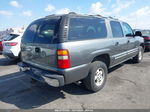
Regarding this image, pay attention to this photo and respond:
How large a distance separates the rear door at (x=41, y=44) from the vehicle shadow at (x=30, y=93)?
0.88 metres

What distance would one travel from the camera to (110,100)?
3.22m

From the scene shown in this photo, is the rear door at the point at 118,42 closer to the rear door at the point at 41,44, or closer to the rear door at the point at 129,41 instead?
the rear door at the point at 129,41

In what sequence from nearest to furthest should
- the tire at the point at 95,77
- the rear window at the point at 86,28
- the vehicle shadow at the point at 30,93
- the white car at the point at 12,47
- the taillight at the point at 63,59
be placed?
the taillight at the point at 63,59
the rear window at the point at 86,28
the vehicle shadow at the point at 30,93
the tire at the point at 95,77
the white car at the point at 12,47

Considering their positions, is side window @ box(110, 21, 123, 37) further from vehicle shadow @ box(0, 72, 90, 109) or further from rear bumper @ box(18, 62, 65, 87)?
rear bumper @ box(18, 62, 65, 87)

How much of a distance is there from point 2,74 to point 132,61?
617 centimetres

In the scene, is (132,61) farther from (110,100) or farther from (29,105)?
(29,105)

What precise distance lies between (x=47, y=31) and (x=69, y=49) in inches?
30.1

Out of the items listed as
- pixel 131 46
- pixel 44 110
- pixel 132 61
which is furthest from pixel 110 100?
pixel 132 61

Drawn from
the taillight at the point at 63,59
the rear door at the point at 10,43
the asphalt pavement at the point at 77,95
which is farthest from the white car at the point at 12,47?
the taillight at the point at 63,59

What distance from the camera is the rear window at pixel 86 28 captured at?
292 centimetres

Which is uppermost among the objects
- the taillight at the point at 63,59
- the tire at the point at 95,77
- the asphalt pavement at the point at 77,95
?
the taillight at the point at 63,59

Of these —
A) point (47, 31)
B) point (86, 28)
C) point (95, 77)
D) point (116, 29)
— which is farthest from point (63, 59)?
point (116, 29)

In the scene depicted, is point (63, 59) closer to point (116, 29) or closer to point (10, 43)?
point (116, 29)

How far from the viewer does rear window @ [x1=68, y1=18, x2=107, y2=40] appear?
2921mm
